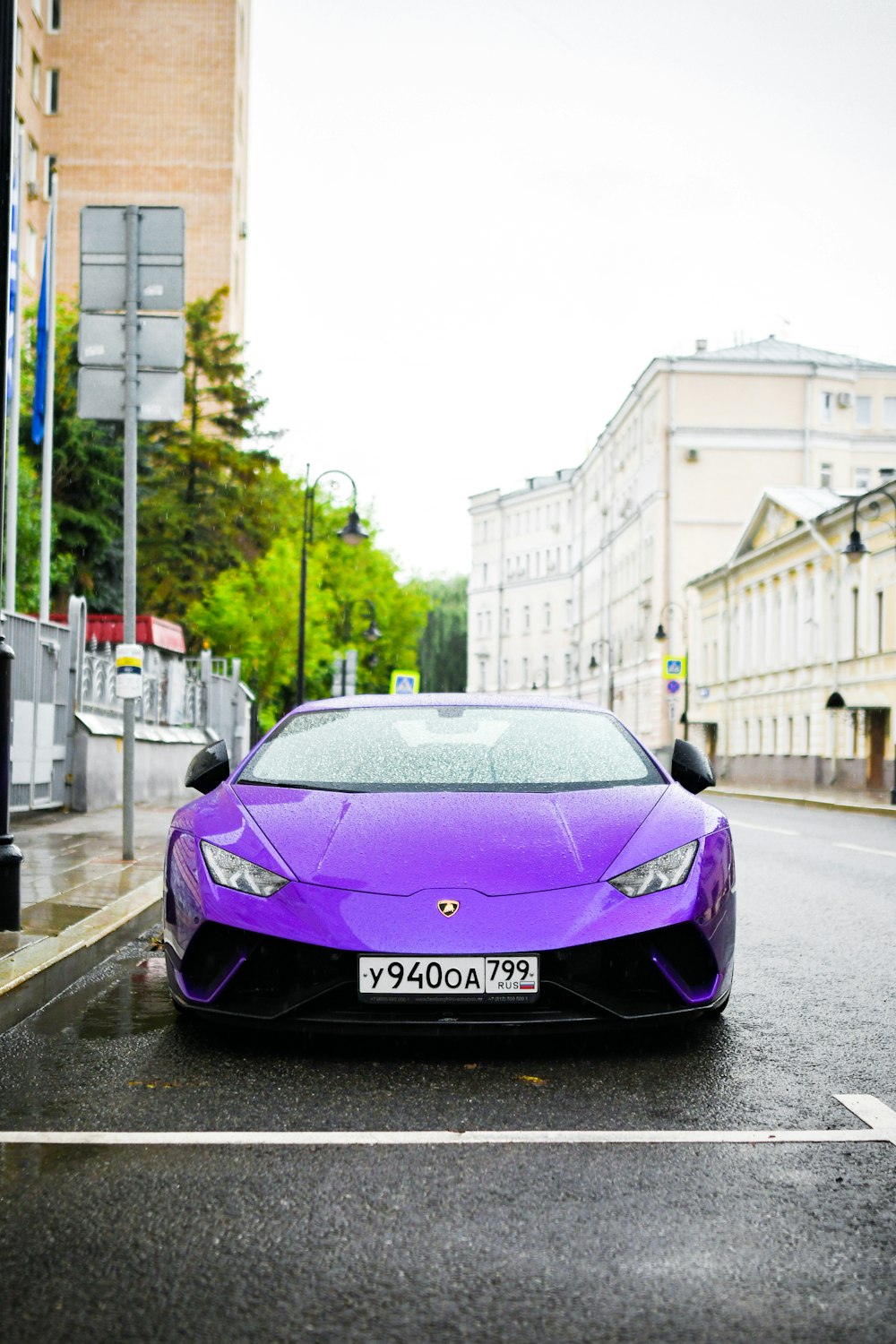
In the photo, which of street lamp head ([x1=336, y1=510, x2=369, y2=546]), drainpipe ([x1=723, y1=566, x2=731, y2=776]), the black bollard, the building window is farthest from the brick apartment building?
the black bollard

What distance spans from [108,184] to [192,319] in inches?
649

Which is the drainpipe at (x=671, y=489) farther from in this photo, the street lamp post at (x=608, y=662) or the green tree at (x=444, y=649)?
the green tree at (x=444, y=649)

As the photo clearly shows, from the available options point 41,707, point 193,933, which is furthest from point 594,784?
point 41,707

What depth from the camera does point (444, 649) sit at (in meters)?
123

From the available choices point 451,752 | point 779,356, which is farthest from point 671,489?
point 451,752

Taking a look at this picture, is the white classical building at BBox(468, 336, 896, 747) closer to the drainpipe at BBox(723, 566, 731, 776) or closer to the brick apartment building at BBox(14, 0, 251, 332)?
the drainpipe at BBox(723, 566, 731, 776)

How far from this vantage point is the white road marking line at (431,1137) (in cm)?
414

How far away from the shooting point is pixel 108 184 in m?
67.7

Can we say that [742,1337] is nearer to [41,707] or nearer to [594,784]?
[594,784]

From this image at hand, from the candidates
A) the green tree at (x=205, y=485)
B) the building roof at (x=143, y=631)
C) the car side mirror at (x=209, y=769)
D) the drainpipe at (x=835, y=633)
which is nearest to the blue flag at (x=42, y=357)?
the building roof at (x=143, y=631)

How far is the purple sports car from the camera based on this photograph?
483 centimetres

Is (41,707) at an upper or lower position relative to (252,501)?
lower

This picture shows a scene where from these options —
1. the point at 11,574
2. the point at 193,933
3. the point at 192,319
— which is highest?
the point at 192,319

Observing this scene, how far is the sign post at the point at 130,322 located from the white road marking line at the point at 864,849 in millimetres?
8208
